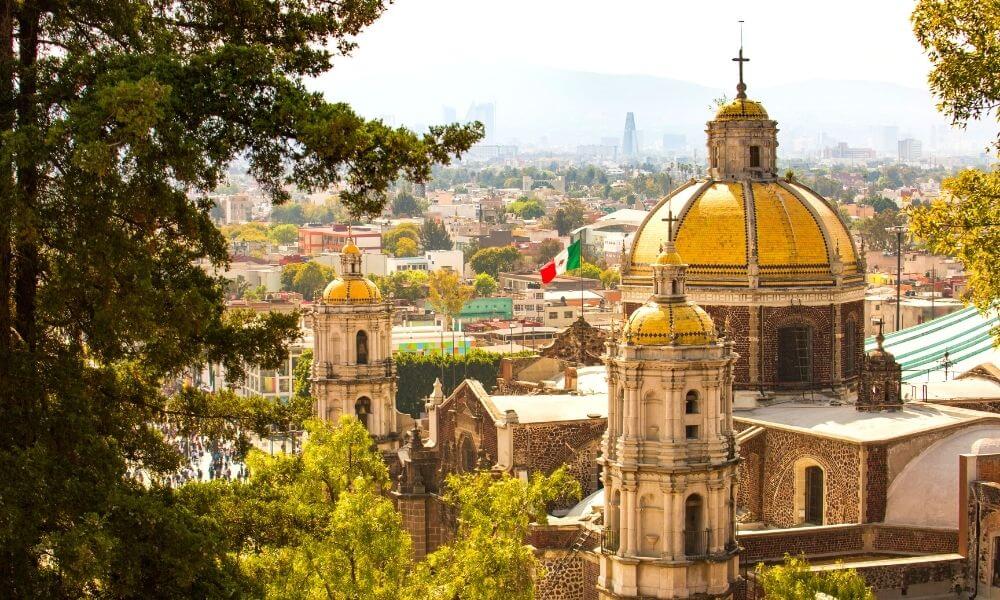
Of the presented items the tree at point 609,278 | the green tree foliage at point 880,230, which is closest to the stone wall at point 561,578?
the tree at point 609,278

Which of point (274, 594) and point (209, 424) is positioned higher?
point (209, 424)

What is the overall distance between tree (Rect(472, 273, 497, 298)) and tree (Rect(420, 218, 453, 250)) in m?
51.1

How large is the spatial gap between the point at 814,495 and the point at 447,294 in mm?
82831

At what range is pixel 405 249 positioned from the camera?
164 meters

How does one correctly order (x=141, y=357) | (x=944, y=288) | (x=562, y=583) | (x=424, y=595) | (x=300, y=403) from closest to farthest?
(x=141, y=357), (x=300, y=403), (x=424, y=595), (x=562, y=583), (x=944, y=288)

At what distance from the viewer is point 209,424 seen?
16734 millimetres

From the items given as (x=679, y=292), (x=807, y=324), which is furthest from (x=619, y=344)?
(x=807, y=324)

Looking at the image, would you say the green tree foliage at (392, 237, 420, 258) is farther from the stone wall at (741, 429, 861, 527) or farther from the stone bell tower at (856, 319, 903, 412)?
the stone wall at (741, 429, 861, 527)

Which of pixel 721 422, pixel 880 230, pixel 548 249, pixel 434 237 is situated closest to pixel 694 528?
pixel 721 422

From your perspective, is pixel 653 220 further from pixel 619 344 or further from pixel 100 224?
pixel 100 224

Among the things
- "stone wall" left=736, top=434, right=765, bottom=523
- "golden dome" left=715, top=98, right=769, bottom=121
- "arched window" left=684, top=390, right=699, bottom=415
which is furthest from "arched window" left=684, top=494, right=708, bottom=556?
"golden dome" left=715, top=98, right=769, bottom=121

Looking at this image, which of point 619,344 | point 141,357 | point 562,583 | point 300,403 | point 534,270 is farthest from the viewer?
point 534,270

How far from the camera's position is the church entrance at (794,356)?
35.6 metres

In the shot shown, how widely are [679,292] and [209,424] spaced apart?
13499 millimetres
